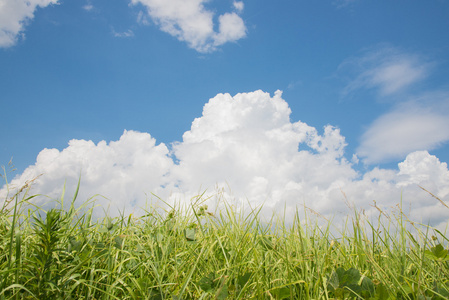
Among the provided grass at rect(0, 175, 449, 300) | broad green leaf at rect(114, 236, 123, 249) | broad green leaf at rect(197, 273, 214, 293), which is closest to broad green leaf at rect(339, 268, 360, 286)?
grass at rect(0, 175, 449, 300)

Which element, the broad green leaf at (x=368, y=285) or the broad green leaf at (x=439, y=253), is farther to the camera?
the broad green leaf at (x=439, y=253)

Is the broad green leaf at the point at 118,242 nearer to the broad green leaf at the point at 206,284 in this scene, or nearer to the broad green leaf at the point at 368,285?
the broad green leaf at the point at 206,284

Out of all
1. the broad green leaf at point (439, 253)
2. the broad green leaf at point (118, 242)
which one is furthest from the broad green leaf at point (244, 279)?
the broad green leaf at point (439, 253)

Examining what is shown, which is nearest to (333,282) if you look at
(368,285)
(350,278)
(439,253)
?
(350,278)

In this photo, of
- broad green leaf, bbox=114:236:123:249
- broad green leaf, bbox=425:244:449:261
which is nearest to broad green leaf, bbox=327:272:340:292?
broad green leaf, bbox=425:244:449:261

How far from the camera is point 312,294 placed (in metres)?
2.19

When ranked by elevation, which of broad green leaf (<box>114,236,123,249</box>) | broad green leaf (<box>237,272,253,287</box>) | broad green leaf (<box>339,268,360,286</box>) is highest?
→ broad green leaf (<box>114,236,123,249</box>)

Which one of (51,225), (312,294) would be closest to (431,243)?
(312,294)

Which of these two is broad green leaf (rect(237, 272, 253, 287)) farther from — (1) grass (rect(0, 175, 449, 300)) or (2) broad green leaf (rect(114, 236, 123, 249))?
(2) broad green leaf (rect(114, 236, 123, 249))

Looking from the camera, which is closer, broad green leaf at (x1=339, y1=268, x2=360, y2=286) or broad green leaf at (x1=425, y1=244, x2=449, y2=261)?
broad green leaf at (x1=339, y1=268, x2=360, y2=286)

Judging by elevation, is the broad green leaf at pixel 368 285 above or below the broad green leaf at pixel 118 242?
below

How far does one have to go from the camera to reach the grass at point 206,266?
2072 millimetres

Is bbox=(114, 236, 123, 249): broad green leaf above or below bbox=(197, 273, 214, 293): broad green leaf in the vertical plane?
above

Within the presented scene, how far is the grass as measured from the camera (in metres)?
2.07
